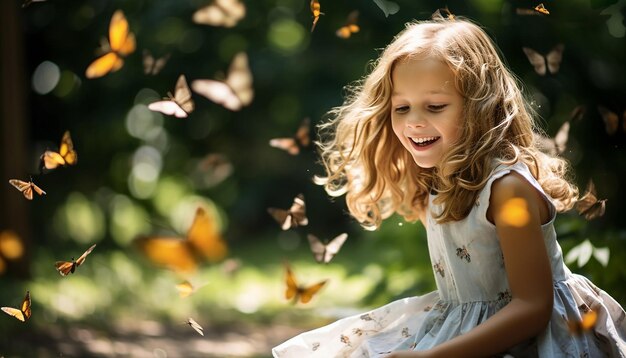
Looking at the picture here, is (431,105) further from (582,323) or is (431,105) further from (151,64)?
(151,64)

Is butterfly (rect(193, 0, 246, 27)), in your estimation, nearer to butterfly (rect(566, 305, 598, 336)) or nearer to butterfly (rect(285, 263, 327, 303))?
butterfly (rect(285, 263, 327, 303))

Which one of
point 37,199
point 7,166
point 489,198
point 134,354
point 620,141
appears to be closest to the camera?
point 489,198

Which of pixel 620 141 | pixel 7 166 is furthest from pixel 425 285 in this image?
pixel 7 166

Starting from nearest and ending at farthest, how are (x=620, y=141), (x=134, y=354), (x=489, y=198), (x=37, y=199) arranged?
(x=489, y=198)
(x=620, y=141)
(x=134, y=354)
(x=37, y=199)

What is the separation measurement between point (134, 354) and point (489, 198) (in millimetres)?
2269

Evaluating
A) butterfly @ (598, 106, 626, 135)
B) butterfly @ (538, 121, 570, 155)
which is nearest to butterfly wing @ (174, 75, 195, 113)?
butterfly @ (538, 121, 570, 155)

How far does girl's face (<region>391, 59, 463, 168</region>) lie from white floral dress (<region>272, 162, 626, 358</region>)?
0.15 metres

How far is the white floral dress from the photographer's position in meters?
1.73

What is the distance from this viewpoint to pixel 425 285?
2.90 meters

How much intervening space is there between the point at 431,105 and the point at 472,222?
0.28 metres

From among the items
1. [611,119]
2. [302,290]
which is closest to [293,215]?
[302,290]

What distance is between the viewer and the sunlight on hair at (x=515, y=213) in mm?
1671

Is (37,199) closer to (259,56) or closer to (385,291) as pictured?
(259,56)

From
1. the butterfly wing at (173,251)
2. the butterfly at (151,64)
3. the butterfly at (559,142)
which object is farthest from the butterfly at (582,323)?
the butterfly at (151,64)
